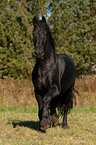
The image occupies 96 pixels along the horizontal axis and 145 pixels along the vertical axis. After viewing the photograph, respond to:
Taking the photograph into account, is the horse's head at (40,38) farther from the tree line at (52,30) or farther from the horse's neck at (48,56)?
the tree line at (52,30)

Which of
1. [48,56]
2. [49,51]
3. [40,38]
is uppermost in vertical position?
[40,38]

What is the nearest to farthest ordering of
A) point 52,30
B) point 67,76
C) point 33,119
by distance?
1. point 67,76
2. point 33,119
3. point 52,30

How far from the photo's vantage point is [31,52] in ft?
46.2

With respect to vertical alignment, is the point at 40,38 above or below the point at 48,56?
above

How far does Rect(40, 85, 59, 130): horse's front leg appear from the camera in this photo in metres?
5.54

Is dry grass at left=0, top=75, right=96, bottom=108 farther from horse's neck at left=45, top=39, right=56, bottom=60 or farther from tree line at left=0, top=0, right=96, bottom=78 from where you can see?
horse's neck at left=45, top=39, right=56, bottom=60

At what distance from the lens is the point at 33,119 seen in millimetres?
8500

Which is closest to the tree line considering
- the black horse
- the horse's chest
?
the black horse

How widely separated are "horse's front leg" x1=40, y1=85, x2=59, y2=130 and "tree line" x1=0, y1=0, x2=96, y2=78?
7649mm

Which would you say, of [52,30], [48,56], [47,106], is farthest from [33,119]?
[52,30]

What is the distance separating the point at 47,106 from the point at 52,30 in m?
9.56

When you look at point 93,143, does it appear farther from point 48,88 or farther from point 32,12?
point 32,12

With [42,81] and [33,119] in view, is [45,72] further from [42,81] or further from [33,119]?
[33,119]

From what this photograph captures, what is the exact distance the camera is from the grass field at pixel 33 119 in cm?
525
